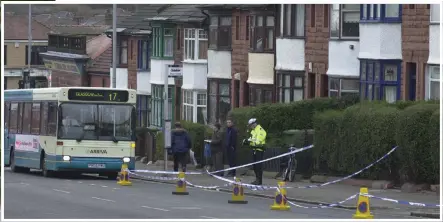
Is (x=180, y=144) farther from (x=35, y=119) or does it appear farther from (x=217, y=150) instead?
(x=35, y=119)

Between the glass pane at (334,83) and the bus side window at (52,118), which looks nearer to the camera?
the bus side window at (52,118)

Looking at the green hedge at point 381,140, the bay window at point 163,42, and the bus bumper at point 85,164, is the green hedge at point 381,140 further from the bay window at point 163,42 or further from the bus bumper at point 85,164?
the bay window at point 163,42

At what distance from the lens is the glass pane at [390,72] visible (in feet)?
121

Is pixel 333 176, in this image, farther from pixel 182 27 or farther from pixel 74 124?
pixel 182 27

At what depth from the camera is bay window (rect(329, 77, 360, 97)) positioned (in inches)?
1565

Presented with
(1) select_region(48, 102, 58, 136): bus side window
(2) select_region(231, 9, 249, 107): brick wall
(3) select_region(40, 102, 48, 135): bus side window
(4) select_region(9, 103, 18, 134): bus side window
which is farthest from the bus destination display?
(2) select_region(231, 9, 249, 107): brick wall

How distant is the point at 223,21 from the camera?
50.2 m

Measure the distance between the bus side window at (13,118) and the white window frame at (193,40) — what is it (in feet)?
48.0

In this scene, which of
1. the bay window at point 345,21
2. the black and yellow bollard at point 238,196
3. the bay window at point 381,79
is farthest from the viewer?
the bay window at point 345,21

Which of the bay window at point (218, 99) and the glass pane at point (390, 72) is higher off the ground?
the glass pane at point (390, 72)

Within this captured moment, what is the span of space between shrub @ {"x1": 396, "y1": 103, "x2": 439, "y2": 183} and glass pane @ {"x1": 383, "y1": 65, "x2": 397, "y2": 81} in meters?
9.20

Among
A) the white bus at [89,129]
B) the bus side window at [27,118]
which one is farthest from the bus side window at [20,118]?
the white bus at [89,129]

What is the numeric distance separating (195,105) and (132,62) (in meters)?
10.3

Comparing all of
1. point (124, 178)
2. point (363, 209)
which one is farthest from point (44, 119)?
point (363, 209)
